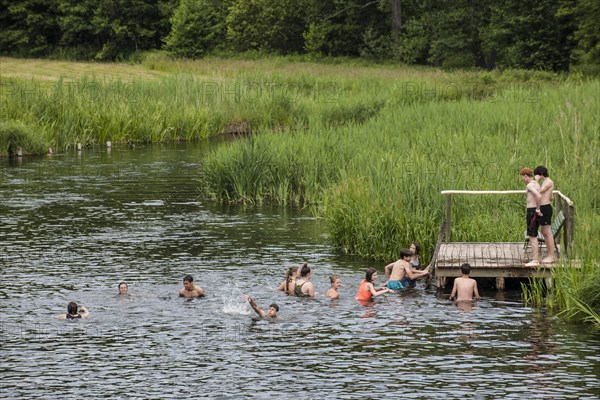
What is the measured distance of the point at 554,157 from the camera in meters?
30.4

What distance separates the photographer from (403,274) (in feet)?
76.8

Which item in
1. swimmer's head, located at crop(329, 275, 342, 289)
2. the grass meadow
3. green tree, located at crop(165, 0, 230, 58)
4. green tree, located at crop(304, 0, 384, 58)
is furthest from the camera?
green tree, located at crop(304, 0, 384, 58)

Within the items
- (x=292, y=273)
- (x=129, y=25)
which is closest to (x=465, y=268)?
(x=292, y=273)

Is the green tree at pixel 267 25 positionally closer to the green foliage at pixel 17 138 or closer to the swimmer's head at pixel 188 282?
the green foliage at pixel 17 138

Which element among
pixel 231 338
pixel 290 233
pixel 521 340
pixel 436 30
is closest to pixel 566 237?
pixel 521 340

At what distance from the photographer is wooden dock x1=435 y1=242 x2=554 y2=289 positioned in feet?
74.1

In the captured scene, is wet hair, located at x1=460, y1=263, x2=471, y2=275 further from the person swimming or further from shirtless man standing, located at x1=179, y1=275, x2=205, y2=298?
shirtless man standing, located at x1=179, y1=275, x2=205, y2=298

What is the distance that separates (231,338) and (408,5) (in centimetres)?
8030

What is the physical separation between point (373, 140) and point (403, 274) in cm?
1197

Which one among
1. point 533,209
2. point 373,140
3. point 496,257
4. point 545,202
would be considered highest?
point 373,140

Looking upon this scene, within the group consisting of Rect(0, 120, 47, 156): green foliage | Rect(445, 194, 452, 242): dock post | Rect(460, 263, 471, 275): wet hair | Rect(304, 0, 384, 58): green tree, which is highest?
Rect(304, 0, 384, 58): green tree

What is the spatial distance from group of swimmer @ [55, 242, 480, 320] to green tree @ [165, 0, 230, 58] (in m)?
70.5

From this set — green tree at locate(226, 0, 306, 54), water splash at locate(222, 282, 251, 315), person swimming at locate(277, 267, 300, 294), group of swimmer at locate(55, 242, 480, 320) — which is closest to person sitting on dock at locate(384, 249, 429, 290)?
group of swimmer at locate(55, 242, 480, 320)

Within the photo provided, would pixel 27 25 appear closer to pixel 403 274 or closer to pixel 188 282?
pixel 188 282
